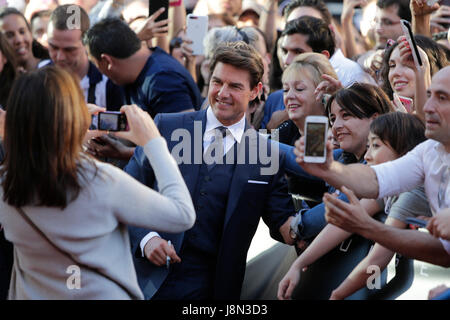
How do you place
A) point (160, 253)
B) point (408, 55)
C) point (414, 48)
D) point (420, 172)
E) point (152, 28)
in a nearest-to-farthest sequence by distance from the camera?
point (420, 172) → point (160, 253) → point (414, 48) → point (408, 55) → point (152, 28)

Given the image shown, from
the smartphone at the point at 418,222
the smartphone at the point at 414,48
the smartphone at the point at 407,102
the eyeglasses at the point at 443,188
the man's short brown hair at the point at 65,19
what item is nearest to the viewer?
the smartphone at the point at 418,222

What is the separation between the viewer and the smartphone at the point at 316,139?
109 inches

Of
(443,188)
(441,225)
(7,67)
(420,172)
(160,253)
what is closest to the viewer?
(441,225)

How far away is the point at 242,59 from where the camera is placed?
3746 mm

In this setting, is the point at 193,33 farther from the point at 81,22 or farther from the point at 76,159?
the point at 76,159

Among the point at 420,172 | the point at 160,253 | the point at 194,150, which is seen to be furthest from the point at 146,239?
the point at 420,172

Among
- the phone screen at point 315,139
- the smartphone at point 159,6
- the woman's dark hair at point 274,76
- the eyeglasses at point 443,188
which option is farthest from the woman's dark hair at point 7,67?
the eyeglasses at point 443,188

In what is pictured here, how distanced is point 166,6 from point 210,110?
2.37 m

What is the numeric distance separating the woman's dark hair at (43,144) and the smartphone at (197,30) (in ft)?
11.2

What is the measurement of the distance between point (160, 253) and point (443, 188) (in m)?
1.33

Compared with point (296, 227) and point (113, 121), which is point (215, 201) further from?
point (113, 121)
